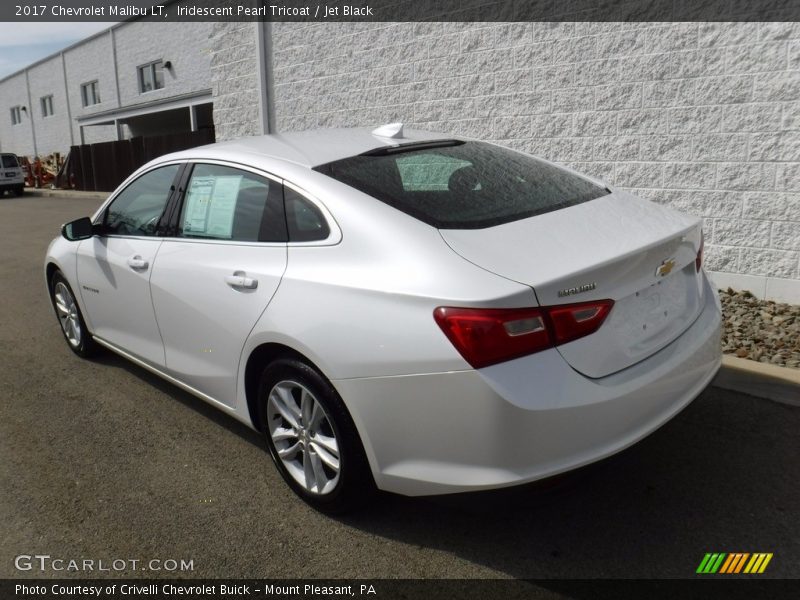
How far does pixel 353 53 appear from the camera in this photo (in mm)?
8828

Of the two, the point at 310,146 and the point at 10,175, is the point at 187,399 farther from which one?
the point at 10,175

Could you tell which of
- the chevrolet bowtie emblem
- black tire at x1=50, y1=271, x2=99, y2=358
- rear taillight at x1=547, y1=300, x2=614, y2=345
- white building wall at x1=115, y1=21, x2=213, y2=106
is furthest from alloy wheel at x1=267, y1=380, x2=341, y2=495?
white building wall at x1=115, y1=21, x2=213, y2=106

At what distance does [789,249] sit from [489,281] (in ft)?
14.3

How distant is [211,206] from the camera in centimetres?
367

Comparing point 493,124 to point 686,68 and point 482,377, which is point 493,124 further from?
point 482,377

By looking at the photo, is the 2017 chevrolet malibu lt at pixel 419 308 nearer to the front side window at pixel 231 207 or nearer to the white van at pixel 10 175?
the front side window at pixel 231 207

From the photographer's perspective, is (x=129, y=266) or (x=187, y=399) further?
(x=187, y=399)

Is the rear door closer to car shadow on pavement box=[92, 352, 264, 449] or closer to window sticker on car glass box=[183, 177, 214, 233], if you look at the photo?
window sticker on car glass box=[183, 177, 214, 233]

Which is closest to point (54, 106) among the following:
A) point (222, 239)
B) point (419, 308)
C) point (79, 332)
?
point (79, 332)

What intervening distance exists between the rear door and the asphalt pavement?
1.48ft

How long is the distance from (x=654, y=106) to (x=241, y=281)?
14.8ft

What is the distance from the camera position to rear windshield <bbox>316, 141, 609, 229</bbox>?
9.45 feet

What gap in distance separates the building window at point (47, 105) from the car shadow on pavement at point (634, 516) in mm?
37839

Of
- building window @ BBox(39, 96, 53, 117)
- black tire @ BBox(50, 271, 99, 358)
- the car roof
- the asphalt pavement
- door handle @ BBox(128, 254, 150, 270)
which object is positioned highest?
building window @ BBox(39, 96, 53, 117)
